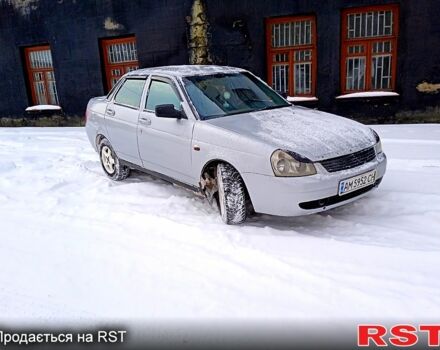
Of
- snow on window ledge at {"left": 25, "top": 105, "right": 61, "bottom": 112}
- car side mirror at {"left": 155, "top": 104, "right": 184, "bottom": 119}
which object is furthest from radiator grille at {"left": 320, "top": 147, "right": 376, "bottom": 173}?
snow on window ledge at {"left": 25, "top": 105, "right": 61, "bottom": 112}

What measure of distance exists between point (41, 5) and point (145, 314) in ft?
39.3

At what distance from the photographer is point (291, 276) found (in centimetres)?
294

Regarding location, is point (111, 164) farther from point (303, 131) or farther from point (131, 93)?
point (303, 131)

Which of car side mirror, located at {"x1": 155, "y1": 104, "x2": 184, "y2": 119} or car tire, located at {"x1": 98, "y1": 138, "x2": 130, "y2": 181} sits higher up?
car side mirror, located at {"x1": 155, "y1": 104, "x2": 184, "y2": 119}

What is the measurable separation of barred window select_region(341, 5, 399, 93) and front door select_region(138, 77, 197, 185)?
5686 mm

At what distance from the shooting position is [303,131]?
373 centimetres

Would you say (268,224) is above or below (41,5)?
below

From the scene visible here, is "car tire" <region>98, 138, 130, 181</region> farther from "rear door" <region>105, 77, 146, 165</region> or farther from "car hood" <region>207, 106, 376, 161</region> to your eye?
"car hood" <region>207, 106, 376, 161</region>

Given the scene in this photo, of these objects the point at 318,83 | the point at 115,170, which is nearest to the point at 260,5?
the point at 318,83

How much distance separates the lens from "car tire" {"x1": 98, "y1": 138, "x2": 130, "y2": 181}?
5504 millimetres

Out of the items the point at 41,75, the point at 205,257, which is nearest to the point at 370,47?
the point at 205,257

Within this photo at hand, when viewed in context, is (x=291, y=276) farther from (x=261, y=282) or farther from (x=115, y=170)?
(x=115, y=170)

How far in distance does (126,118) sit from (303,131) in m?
2.44

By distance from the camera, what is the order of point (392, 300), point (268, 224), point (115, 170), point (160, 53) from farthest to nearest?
point (160, 53), point (115, 170), point (268, 224), point (392, 300)
